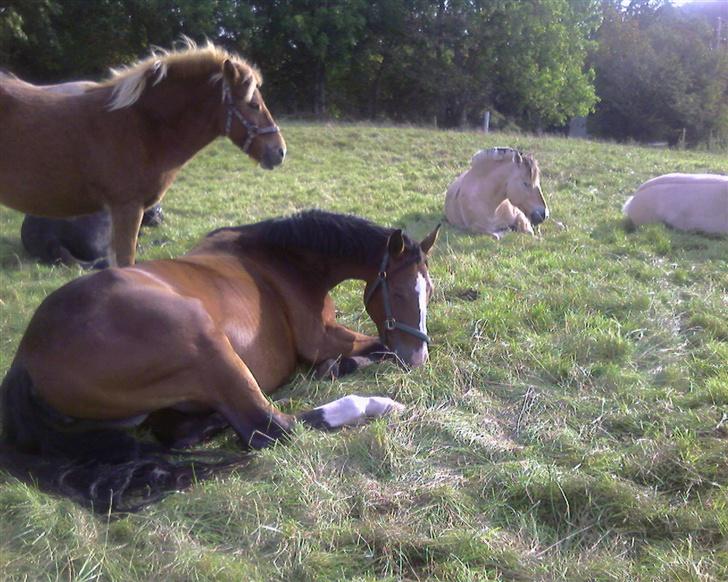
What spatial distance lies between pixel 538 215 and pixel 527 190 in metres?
0.39

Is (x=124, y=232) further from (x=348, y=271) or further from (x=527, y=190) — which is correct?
(x=527, y=190)

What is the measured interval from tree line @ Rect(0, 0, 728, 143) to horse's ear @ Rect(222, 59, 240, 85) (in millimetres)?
15797

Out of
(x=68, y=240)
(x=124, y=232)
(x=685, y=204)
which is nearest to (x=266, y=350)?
(x=124, y=232)

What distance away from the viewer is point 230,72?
558 centimetres

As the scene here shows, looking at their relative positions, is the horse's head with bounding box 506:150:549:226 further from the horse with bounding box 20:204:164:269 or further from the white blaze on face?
the horse with bounding box 20:204:164:269

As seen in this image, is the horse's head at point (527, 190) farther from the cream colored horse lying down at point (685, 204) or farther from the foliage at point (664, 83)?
the foliage at point (664, 83)

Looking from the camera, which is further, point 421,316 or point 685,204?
point 685,204

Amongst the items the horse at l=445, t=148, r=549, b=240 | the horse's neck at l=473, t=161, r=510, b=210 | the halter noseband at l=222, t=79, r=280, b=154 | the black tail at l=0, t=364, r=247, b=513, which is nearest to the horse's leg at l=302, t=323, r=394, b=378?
the black tail at l=0, t=364, r=247, b=513

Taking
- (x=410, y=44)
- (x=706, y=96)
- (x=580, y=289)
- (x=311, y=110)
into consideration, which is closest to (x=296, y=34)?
(x=311, y=110)

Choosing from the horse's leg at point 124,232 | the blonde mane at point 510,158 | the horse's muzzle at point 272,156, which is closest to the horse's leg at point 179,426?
the horse's leg at point 124,232

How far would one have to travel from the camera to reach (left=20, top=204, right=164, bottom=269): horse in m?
7.07

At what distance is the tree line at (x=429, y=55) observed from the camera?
74.9 feet

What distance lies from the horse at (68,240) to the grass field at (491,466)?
1.85ft

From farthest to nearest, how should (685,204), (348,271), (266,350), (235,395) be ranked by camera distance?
(685,204) → (348,271) → (266,350) → (235,395)
